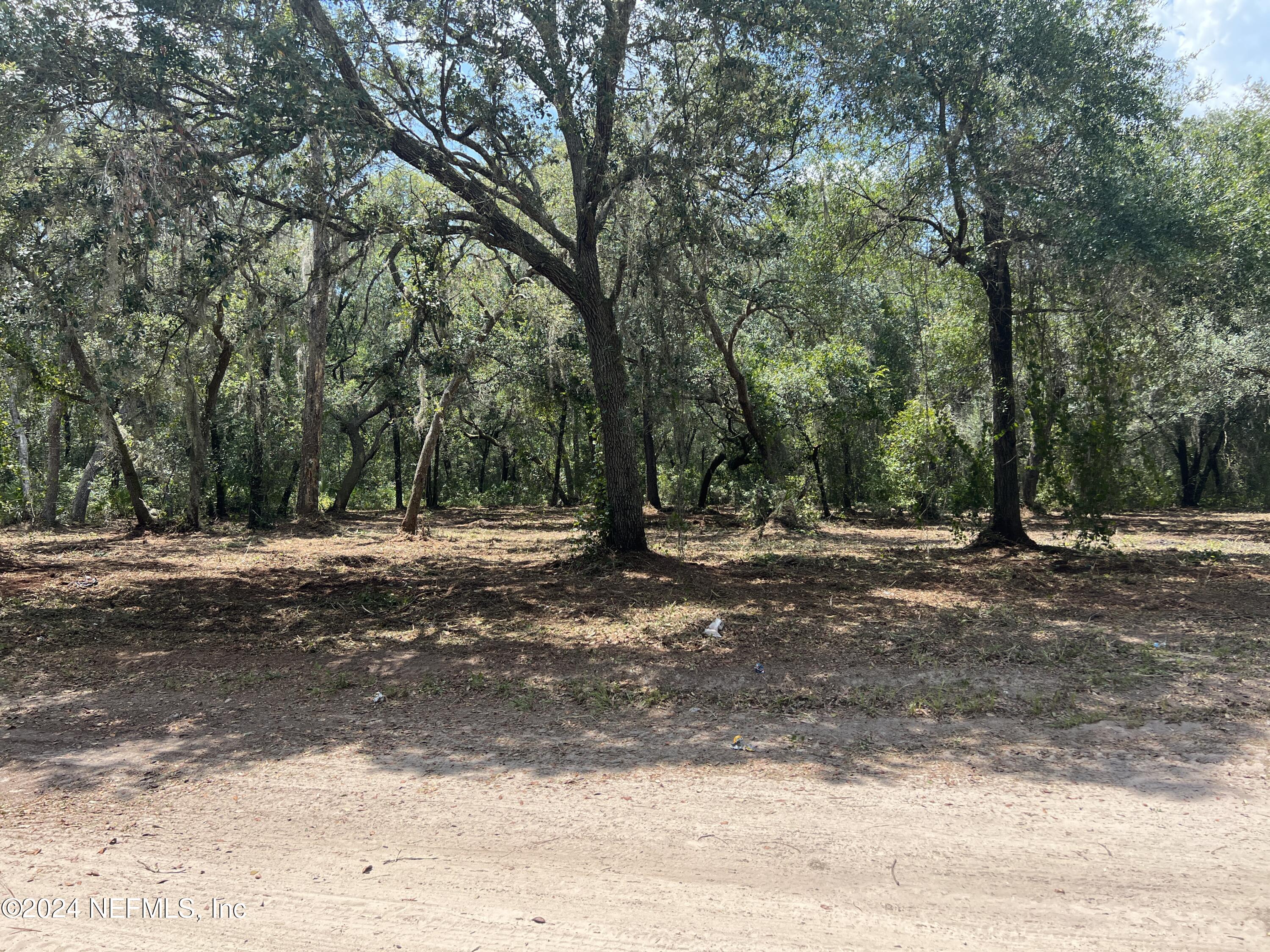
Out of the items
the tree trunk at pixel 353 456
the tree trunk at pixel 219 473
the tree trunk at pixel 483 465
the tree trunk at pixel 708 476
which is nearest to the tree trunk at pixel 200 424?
the tree trunk at pixel 219 473

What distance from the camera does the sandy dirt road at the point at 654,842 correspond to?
106 inches

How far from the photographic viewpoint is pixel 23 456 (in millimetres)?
20047

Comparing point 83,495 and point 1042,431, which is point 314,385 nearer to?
point 83,495

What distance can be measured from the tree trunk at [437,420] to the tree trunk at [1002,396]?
7817mm

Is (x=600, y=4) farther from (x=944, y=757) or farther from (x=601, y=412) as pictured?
(x=944, y=757)

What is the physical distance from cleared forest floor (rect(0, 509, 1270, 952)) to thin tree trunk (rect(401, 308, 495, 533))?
15.7 feet

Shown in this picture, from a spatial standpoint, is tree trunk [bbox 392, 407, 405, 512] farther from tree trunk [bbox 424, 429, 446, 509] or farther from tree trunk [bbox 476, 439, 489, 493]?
tree trunk [bbox 476, 439, 489, 493]

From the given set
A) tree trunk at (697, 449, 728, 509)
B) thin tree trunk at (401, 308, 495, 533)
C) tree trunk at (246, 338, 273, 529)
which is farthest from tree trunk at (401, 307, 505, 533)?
tree trunk at (697, 449, 728, 509)

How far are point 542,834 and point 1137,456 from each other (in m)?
11.1

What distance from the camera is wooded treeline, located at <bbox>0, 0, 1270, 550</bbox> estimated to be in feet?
25.7

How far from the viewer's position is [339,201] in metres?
9.45

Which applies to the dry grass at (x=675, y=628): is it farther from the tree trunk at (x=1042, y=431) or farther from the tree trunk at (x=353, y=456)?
the tree trunk at (x=353, y=456)

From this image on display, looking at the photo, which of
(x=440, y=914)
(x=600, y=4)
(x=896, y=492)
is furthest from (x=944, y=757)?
(x=896, y=492)

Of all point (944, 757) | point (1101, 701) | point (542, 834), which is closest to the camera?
point (542, 834)
